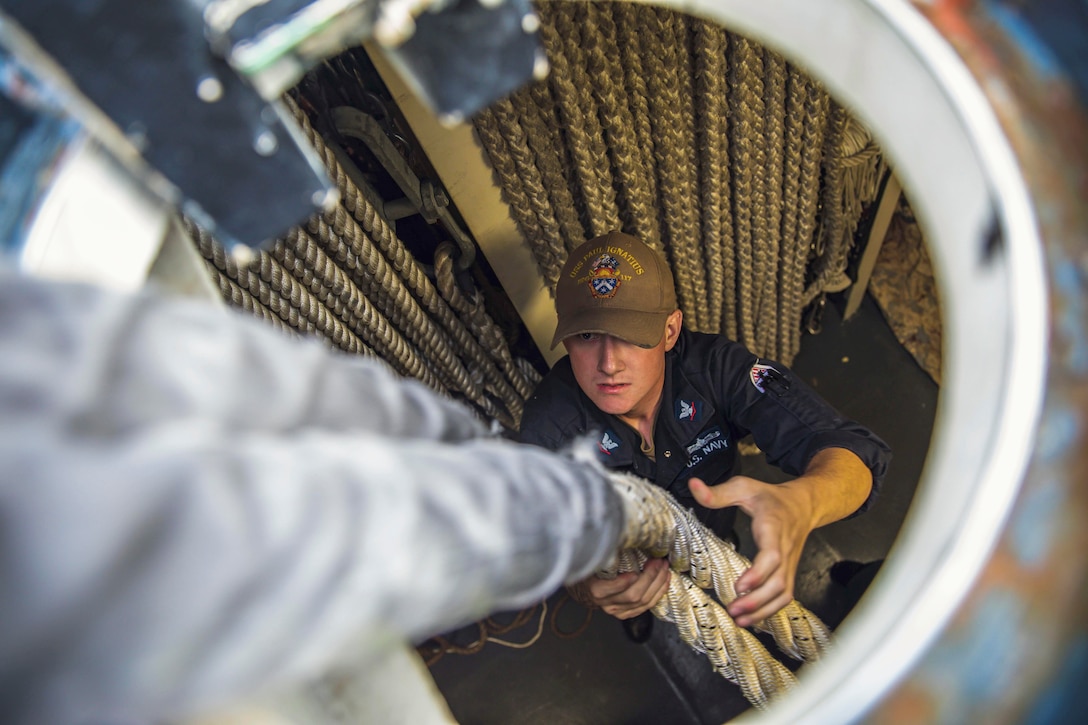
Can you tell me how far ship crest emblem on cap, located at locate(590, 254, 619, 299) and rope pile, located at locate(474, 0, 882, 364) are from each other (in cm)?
8

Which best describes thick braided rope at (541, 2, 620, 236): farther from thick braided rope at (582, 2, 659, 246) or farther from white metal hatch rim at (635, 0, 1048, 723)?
white metal hatch rim at (635, 0, 1048, 723)

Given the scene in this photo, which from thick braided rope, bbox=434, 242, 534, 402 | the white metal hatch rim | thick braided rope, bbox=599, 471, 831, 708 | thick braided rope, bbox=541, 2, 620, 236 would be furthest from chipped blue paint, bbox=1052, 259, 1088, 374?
thick braided rope, bbox=434, 242, 534, 402

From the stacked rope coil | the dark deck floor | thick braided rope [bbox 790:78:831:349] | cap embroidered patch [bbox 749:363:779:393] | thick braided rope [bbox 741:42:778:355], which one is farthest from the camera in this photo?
the dark deck floor

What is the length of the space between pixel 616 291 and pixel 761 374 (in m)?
0.36

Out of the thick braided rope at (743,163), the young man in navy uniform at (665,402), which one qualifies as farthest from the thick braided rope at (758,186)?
the young man in navy uniform at (665,402)

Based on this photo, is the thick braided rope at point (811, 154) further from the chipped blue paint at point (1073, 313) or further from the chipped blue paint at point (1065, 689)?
the chipped blue paint at point (1065, 689)

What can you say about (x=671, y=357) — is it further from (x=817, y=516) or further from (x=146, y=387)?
(x=146, y=387)

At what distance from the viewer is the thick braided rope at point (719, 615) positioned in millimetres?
964

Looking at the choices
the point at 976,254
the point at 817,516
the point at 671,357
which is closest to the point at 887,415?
the point at 671,357

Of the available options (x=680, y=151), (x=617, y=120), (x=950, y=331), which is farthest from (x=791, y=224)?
(x=950, y=331)

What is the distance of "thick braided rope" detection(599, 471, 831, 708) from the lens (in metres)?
0.96

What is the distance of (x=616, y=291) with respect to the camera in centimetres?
142

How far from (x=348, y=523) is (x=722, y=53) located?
109 cm

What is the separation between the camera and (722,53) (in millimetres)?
1194
